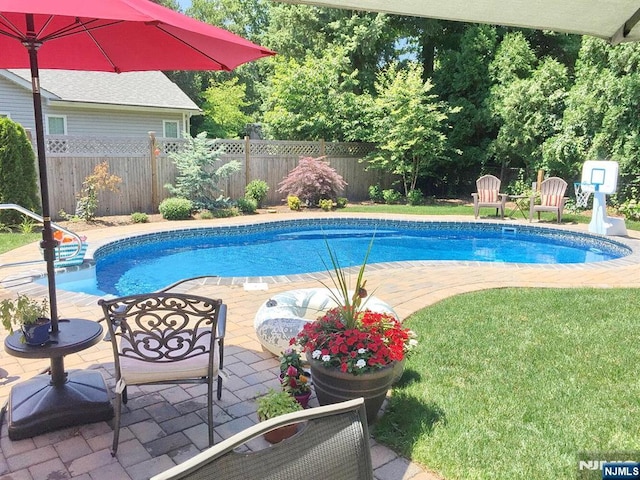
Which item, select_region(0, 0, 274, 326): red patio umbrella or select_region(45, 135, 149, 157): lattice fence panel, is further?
select_region(45, 135, 149, 157): lattice fence panel

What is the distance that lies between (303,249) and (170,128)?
9227 millimetres

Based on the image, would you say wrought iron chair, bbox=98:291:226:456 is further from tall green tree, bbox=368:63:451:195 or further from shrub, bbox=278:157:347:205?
tall green tree, bbox=368:63:451:195

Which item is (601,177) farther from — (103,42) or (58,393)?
(58,393)

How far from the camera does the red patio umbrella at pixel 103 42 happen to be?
1.86 m

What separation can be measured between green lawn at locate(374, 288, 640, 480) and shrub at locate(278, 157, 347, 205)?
892cm

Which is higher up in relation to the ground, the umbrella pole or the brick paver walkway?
the umbrella pole

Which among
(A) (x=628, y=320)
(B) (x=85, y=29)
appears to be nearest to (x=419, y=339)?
(A) (x=628, y=320)

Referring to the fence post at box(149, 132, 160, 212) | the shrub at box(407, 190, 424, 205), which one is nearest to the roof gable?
the fence post at box(149, 132, 160, 212)

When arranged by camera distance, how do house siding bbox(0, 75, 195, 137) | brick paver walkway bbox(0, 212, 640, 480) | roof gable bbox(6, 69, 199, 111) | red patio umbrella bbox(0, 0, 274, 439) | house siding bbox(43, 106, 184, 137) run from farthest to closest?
house siding bbox(43, 106, 184, 137)
roof gable bbox(6, 69, 199, 111)
house siding bbox(0, 75, 195, 137)
red patio umbrella bbox(0, 0, 274, 439)
brick paver walkway bbox(0, 212, 640, 480)

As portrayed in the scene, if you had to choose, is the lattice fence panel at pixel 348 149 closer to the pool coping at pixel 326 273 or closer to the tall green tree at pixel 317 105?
the tall green tree at pixel 317 105

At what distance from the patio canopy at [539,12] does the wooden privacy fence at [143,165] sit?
9943 mm

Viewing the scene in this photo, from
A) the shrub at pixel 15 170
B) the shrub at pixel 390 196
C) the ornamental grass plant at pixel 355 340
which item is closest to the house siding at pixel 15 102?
the shrub at pixel 15 170

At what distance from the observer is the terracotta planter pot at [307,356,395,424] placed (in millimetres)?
2508

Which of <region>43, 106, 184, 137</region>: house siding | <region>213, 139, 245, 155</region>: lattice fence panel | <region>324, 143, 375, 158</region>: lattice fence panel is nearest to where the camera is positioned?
<region>213, 139, 245, 155</region>: lattice fence panel
